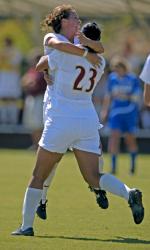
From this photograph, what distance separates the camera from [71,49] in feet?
31.2

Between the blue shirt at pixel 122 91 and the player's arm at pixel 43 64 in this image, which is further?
the blue shirt at pixel 122 91

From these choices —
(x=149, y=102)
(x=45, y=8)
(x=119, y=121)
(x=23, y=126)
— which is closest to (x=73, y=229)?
(x=149, y=102)

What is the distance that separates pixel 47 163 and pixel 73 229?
98 cm

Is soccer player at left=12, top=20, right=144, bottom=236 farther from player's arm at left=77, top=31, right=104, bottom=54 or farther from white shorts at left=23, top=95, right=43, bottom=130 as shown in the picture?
white shorts at left=23, top=95, right=43, bottom=130

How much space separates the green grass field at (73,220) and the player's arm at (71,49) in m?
1.68

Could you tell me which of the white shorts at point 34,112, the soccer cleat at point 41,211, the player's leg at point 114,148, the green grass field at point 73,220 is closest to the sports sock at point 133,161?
the player's leg at point 114,148

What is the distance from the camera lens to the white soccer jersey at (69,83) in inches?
380

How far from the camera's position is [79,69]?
968 centimetres

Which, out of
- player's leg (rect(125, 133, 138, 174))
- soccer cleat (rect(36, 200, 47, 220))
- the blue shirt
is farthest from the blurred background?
soccer cleat (rect(36, 200, 47, 220))

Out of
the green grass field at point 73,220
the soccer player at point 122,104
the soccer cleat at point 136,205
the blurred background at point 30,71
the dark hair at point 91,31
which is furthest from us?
the blurred background at point 30,71

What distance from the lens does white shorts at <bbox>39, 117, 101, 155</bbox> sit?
966 centimetres

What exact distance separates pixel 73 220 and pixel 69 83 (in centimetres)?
200

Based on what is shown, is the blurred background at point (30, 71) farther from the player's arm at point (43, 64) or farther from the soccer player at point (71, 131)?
the soccer player at point (71, 131)

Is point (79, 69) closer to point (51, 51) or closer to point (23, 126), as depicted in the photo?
point (51, 51)
